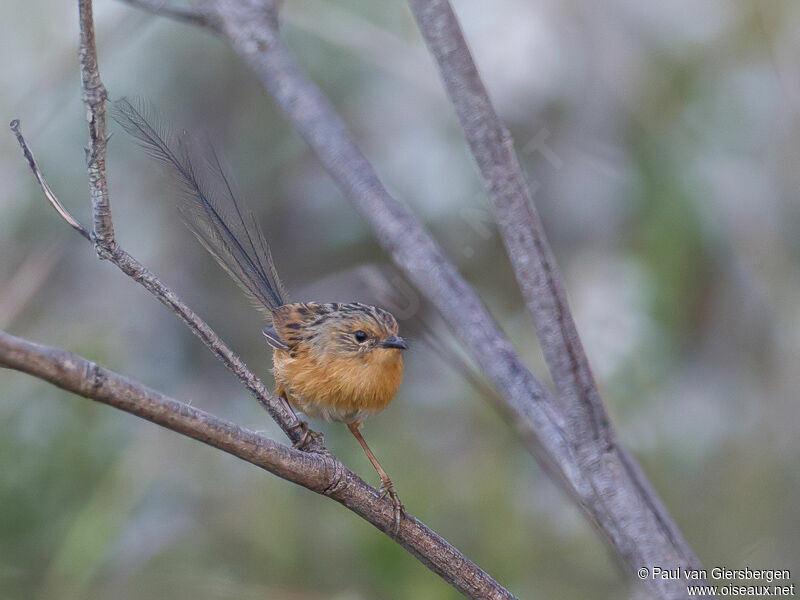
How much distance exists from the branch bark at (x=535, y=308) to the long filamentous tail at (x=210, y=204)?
26 cm

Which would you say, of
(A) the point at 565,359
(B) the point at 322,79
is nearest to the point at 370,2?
(B) the point at 322,79

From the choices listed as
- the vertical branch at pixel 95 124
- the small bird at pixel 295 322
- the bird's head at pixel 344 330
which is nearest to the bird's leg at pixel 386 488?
the small bird at pixel 295 322

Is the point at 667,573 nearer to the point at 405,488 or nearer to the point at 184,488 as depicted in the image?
the point at 405,488

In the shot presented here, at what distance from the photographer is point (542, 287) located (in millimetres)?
1256

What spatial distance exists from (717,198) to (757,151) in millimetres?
275

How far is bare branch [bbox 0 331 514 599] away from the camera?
98cm

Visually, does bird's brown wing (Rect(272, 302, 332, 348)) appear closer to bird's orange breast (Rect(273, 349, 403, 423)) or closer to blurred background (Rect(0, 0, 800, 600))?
bird's orange breast (Rect(273, 349, 403, 423))

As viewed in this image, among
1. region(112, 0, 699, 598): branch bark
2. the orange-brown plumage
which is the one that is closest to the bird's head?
the orange-brown plumage

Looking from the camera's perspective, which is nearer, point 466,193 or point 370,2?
point 466,193

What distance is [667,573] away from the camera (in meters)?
1.09

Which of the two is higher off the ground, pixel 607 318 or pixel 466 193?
pixel 466 193

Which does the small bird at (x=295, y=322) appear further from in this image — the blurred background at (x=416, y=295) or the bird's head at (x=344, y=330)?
the blurred background at (x=416, y=295)

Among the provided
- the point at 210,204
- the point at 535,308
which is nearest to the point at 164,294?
the point at 535,308

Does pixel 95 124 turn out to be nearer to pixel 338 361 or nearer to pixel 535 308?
pixel 535 308
